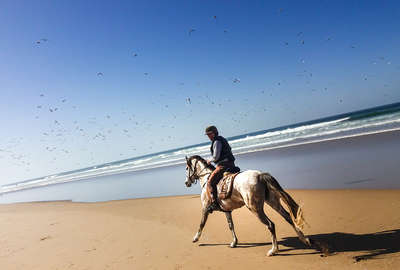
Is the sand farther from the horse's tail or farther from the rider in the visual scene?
the rider

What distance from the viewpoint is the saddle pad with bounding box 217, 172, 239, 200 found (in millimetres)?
5609

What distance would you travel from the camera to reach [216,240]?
6.45 metres

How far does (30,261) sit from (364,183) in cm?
1011

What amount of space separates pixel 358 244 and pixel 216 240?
3104mm

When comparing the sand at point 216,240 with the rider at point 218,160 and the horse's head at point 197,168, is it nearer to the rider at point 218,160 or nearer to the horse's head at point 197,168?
the rider at point 218,160

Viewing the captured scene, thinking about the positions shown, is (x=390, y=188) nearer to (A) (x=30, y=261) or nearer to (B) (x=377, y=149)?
(B) (x=377, y=149)

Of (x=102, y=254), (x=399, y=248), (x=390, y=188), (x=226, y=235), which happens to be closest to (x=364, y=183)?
(x=390, y=188)

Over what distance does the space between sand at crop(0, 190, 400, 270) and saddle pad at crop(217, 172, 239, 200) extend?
47.4 inches

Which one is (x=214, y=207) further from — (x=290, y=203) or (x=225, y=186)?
(x=290, y=203)

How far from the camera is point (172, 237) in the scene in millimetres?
7062

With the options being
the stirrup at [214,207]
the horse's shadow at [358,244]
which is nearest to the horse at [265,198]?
the horse's shadow at [358,244]

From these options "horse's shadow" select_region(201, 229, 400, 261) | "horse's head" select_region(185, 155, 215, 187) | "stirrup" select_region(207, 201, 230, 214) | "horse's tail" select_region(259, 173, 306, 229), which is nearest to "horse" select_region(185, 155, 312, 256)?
"horse's tail" select_region(259, 173, 306, 229)

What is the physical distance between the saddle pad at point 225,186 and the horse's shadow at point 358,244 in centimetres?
158

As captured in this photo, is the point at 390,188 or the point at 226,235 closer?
the point at 226,235
